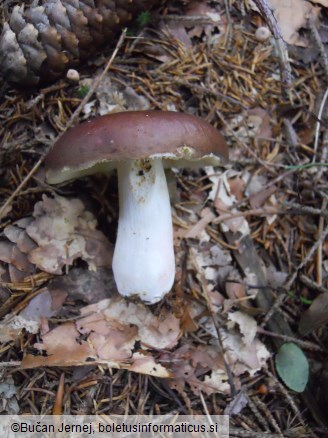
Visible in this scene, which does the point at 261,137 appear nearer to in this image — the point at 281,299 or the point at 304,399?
the point at 281,299

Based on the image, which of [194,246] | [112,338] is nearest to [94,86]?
[194,246]

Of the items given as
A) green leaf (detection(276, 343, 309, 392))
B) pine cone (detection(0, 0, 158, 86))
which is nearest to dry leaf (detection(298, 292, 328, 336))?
green leaf (detection(276, 343, 309, 392))

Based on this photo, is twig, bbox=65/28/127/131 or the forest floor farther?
twig, bbox=65/28/127/131

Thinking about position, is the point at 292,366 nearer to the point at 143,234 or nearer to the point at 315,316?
the point at 315,316

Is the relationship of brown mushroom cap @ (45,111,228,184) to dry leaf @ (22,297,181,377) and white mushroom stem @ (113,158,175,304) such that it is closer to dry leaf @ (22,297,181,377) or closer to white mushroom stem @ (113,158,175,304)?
white mushroom stem @ (113,158,175,304)

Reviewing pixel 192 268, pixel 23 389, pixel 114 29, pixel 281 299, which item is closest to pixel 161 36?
pixel 114 29

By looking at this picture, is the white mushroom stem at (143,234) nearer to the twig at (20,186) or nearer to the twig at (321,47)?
the twig at (20,186)
